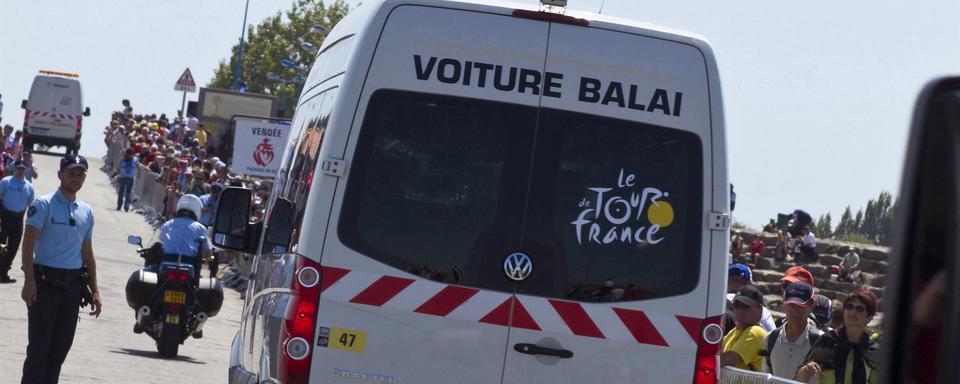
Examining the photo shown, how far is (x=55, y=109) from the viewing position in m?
59.8

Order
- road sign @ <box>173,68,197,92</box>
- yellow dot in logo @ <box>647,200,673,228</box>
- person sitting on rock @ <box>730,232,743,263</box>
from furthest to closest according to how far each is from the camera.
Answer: road sign @ <box>173,68,197,92</box>
person sitting on rock @ <box>730,232,743,263</box>
yellow dot in logo @ <box>647,200,673,228</box>

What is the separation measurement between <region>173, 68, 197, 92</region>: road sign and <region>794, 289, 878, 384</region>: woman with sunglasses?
5550cm

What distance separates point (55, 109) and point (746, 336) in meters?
52.7

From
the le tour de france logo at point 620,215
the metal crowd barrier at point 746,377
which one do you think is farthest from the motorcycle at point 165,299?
the le tour de france logo at point 620,215

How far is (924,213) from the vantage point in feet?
7.12

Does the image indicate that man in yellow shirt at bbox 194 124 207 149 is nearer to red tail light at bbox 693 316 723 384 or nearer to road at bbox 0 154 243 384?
road at bbox 0 154 243 384

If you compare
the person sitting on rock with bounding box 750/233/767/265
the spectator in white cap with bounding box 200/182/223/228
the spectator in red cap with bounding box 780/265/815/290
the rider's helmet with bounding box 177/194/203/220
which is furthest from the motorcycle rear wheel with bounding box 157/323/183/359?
the person sitting on rock with bounding box 750/233/767/265

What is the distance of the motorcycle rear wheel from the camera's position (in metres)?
16.7

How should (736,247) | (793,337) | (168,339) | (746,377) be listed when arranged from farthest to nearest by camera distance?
(736,247), (168,339), (793,337), (746,377)

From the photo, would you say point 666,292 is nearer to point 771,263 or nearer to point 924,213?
point 924,213

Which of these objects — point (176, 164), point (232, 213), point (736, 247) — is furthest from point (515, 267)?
point (176, 164)

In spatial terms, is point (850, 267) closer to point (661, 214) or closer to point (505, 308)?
point (661, 214)

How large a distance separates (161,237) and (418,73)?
35.9 ft

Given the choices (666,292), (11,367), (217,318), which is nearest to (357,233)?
(666,292)
